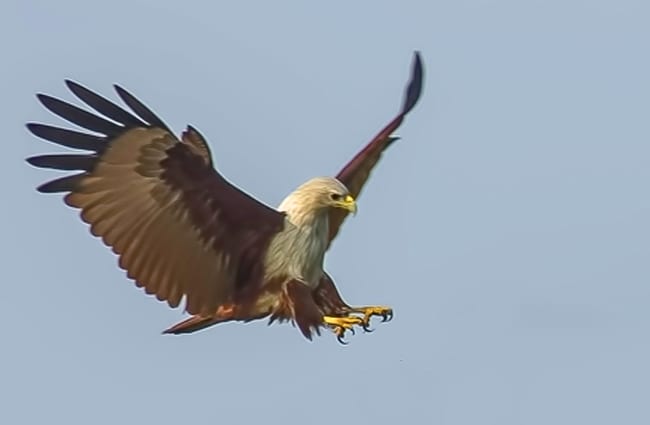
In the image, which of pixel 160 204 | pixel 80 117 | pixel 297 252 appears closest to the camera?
pixel 80 117

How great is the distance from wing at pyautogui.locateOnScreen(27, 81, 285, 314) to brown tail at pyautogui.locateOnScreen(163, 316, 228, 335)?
14cm

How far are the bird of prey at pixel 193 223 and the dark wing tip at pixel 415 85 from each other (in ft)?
6.87

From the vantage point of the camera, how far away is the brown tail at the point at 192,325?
2373 centimetres

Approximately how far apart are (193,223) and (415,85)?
3438mm

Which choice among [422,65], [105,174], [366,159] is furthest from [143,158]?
[422,65]

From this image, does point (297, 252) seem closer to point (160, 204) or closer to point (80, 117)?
point (160, 204)

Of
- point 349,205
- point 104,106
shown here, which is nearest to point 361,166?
point 349,205

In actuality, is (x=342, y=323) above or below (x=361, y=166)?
below

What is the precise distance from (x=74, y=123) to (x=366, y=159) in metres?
2.82

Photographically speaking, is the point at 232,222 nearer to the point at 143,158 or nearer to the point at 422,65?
the point at 143,158

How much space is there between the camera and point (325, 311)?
77.3 ft

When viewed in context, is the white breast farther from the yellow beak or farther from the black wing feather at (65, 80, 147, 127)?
the black wing feather at (65, 80, 147, 127)

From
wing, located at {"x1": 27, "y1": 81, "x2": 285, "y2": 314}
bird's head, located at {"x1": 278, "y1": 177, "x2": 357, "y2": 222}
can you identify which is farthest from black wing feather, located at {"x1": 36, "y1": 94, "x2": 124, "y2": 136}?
bird's head, located at {"x1": 278, "y1": 177, "x2": 357, "y2": 222}

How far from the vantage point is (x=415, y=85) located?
2630 centimetres
